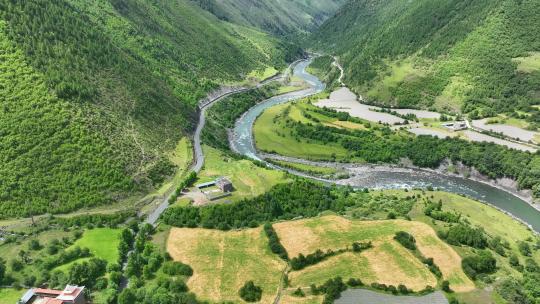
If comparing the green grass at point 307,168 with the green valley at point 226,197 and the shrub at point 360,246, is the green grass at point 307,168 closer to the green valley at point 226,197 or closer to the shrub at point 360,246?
the green valley at point 226,197

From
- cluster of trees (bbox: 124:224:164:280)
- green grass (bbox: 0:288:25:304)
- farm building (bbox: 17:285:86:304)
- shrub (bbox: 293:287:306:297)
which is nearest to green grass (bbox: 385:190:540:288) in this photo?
shrub (bbox: 293:287:306:297)

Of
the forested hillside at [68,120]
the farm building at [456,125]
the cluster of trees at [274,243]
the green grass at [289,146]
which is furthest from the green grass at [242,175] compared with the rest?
the farm building at [456,125]

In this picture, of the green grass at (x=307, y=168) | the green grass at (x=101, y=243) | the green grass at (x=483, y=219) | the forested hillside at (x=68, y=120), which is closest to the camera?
the green grass at (x=101, y=243)

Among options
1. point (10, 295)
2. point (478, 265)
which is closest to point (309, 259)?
point (478, 265)

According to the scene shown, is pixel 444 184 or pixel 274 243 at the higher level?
pixel 444 184

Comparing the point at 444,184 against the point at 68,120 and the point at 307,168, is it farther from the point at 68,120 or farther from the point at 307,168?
the point at 68,120

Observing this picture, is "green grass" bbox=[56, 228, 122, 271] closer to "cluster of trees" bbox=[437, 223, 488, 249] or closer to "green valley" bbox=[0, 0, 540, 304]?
"green valley" bbox=[0, 0, 540, 304]

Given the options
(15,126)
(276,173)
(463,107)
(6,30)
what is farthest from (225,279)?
(463,107)
